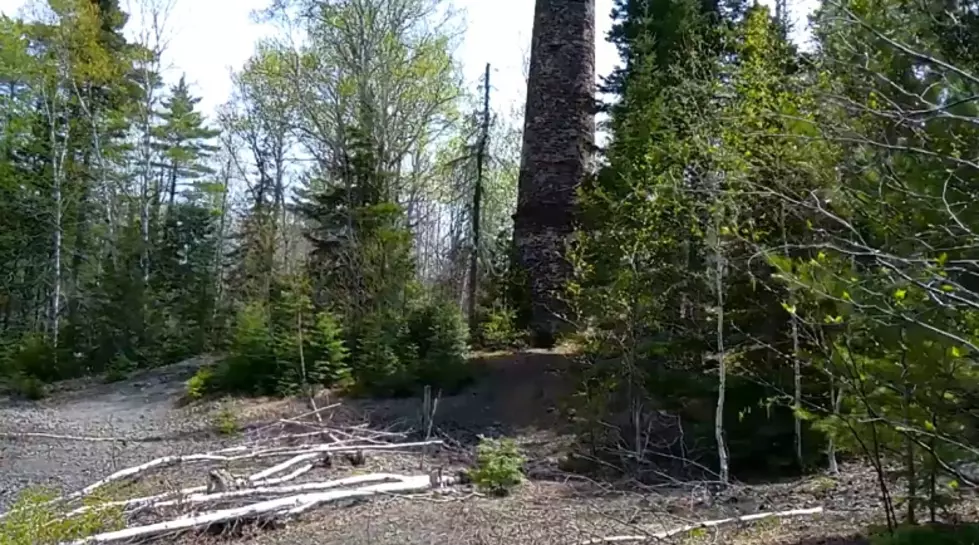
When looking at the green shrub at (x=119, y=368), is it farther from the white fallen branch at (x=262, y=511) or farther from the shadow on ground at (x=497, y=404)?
the white fallen branch at (x=262, y=511)

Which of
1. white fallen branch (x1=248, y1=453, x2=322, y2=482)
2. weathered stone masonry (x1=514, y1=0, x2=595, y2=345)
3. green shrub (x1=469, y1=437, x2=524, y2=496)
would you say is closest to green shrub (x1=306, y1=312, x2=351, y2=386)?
weathered stone masonry (x1=514, y1=0, x2=595, y2=345)

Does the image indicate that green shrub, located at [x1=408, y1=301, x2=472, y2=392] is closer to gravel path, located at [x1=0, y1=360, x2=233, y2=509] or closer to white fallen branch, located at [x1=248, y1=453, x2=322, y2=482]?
gravel path, located at [x1=0, y1=360, x2=233, y2=509]

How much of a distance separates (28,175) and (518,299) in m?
13.2

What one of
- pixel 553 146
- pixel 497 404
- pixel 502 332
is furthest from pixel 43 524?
pixel 553 146

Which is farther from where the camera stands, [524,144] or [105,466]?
[524,144]

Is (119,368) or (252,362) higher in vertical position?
(252,362)

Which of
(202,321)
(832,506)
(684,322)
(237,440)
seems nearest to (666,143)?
(684,322)

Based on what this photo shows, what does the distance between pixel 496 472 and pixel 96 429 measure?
7.11m

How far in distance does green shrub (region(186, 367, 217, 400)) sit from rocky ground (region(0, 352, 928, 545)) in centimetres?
28

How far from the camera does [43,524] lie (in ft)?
15.0

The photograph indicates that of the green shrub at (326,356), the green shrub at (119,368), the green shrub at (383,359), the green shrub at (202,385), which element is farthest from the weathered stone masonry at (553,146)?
the green shrub at (119,368)

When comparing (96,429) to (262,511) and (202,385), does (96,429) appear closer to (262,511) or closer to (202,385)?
(202,385)

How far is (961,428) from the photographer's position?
13.3 ft

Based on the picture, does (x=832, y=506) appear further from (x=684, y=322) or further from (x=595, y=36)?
(x=595, y=36)
